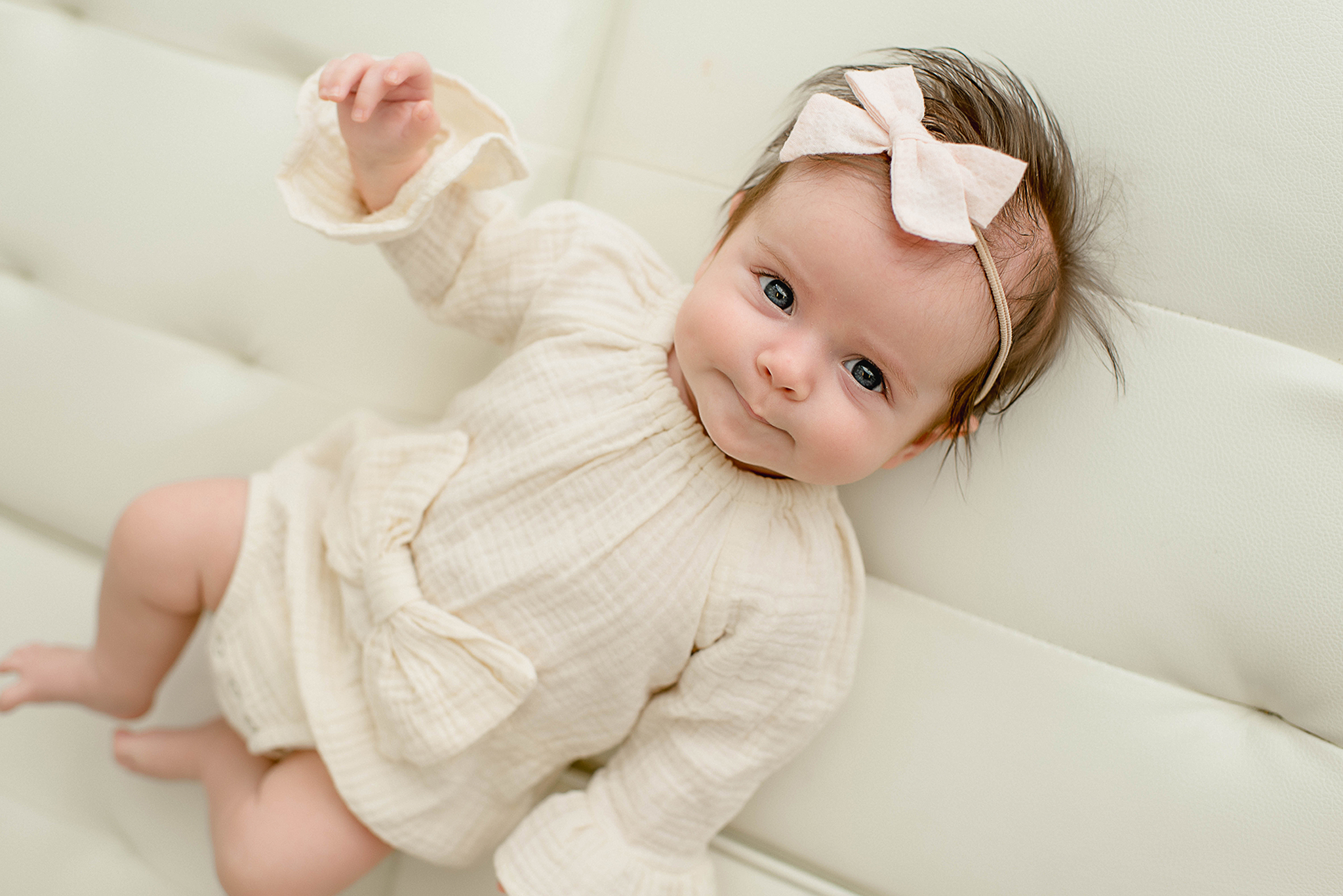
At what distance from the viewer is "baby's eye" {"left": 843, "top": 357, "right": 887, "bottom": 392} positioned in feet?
2.50

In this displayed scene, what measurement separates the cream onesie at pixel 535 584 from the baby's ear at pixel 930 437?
88 mm

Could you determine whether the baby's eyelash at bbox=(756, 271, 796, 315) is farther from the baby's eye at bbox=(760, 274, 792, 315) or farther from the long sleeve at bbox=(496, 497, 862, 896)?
the long sleeve at bbox=(496, 497, 862, 896)

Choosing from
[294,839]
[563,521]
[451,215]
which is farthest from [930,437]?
[294,839]

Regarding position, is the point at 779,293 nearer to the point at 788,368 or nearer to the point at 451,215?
the point at 788,368

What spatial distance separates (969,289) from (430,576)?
59 cm

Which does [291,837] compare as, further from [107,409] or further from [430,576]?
[107,409]

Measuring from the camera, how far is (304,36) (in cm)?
106

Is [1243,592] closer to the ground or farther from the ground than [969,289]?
closer to the ground

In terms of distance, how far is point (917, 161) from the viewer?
697 mm

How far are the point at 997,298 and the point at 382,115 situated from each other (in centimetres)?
59

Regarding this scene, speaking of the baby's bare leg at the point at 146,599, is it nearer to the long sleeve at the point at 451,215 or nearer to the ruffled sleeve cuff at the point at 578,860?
the long sleeve at the point at 451,215

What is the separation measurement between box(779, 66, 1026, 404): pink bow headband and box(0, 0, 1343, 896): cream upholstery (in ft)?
0.89

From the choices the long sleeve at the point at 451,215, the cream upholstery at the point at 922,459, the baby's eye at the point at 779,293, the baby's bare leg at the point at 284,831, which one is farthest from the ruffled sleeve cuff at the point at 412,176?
the baby's bare leg at the point at 284,831

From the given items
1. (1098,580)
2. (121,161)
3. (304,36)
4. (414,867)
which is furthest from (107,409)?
(1098,580)
